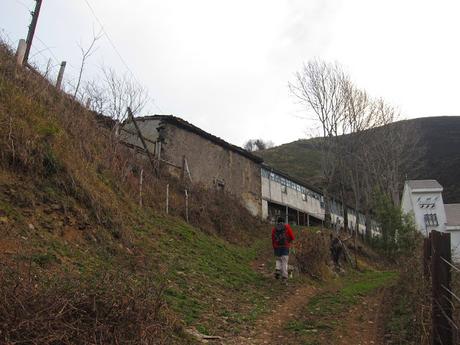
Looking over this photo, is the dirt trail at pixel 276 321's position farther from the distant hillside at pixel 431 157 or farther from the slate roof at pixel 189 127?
the distant hillside at pixel 431 157

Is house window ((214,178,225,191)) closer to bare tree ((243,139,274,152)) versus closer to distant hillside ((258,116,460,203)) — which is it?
distant hillside ((258,116,460,203))

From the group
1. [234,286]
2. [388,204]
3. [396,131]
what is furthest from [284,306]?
[396,131]

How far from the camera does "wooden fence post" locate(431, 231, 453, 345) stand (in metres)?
4.43

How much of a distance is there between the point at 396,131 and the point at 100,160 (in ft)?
87.5

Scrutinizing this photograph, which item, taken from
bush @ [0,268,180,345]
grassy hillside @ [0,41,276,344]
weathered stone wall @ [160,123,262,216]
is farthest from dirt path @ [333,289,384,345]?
weathered stone wall @ [160,123,262,216]

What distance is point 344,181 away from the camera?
32.0 m

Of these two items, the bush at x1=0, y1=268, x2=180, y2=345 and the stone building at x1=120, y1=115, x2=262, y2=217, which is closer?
the bush at x1=0, y1=268, x2=180, y2=345

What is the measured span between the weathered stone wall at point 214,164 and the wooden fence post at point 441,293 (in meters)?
17.6

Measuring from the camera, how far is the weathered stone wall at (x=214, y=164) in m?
22.2

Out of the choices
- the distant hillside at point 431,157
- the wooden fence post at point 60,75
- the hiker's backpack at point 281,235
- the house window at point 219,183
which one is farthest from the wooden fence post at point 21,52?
the distant hillside at point 431,157

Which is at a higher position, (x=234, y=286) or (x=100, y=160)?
(x=100, y=160)

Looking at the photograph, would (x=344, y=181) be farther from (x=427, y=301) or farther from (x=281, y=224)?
(x=427, y=301)

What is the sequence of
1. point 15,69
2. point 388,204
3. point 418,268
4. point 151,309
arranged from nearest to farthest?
point 151,309 → point 418,268 → point 15,69 → point 388,204

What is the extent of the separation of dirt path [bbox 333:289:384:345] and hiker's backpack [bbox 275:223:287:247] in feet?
8.30
